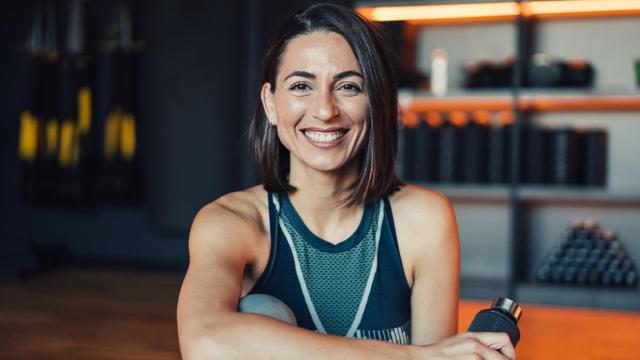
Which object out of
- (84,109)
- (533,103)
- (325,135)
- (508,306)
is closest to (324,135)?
(325,135)

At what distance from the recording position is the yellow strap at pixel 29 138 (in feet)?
15.4

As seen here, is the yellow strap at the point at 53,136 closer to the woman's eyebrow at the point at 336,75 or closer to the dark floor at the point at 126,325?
the dark floor at the point at 126,325

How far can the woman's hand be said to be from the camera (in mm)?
1192

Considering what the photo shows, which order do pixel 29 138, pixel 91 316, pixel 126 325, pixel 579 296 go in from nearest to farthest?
1. pixel 126 325
2. pixel 91 316
3. pixel 579 296
4. pixel 29 138

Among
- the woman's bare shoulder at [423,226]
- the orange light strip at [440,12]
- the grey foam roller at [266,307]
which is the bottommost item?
the grey foam roller at [266,307]

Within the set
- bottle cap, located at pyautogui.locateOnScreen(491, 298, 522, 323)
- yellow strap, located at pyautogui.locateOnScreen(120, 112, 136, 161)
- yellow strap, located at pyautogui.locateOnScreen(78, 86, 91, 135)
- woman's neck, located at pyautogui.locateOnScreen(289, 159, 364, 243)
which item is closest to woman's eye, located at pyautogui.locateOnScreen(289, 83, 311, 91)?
woman's neck, located at pyautogui.locateOnScreen(289, 159, 364, 243)

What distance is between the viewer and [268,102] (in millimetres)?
1590

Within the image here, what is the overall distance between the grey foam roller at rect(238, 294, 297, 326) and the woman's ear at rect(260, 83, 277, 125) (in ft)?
1.31

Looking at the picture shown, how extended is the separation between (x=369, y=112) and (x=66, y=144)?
3.54m

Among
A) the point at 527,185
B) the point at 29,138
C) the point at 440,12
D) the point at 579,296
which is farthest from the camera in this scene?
the point at 29,138

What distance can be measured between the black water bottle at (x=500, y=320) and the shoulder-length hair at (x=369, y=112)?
40cm

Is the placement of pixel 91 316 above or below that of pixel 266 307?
below

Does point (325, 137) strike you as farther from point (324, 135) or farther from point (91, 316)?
point (91, 316)

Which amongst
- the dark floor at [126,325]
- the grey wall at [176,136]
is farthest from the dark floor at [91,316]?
the grey wall at [176,136]
